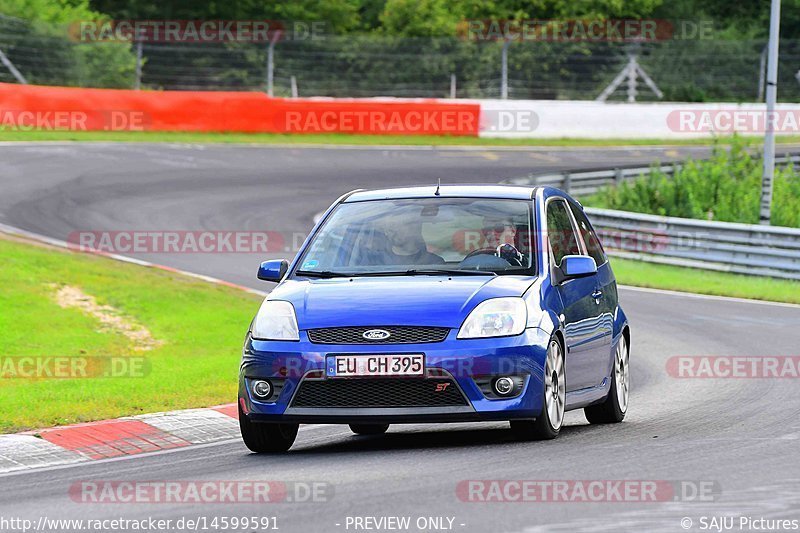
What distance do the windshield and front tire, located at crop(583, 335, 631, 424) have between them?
150cm

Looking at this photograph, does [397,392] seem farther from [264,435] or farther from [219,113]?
[219,113]

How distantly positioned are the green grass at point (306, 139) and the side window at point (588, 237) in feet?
90.8

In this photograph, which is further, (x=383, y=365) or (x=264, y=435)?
(x=264, y=435)

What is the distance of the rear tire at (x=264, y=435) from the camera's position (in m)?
9.48

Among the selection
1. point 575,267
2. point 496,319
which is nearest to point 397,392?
point 496,319

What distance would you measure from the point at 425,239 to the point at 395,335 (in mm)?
1354

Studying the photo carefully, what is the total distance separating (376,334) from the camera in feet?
29.4

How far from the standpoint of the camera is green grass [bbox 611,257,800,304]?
23203mm
